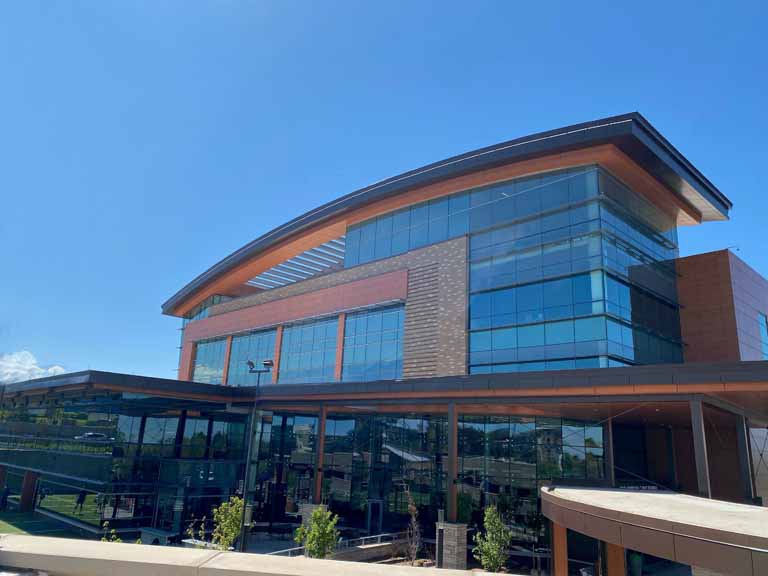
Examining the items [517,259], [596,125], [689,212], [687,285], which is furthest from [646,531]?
[689,212]

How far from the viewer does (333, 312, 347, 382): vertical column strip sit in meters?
35.6

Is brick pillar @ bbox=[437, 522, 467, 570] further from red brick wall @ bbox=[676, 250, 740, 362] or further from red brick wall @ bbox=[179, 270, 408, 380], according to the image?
red brick wall @ bbox=[676, 250, 740, 362]

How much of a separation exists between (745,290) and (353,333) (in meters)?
22.5

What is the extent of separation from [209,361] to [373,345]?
22489 millimetres

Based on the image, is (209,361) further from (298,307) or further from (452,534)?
(452,534)

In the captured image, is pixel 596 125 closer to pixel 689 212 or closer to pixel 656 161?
pixel 656 161

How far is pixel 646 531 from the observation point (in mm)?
8805

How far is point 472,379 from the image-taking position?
22047mm

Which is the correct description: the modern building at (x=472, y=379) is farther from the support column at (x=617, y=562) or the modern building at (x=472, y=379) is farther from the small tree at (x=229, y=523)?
the support column at (x=617, y=562)

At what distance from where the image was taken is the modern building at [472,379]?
2447 cm

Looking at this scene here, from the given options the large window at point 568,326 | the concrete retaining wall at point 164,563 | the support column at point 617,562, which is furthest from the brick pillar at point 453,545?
the concrete retaining wall at point 164,563

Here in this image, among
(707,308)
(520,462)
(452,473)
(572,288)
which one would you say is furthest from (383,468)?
(707,308)

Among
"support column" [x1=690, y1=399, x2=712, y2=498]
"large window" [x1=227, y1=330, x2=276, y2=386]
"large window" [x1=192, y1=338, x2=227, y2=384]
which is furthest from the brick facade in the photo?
"support column" [x1=690, y1=399, x2=712, y2=498]

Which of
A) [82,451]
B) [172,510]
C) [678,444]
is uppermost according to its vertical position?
[678,444]
